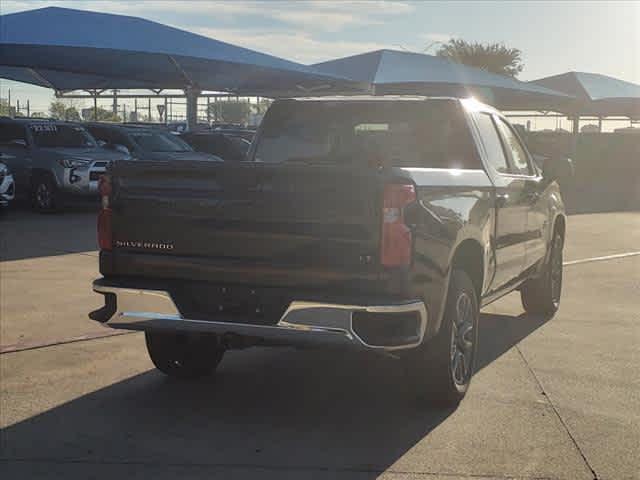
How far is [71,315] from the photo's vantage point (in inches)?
343

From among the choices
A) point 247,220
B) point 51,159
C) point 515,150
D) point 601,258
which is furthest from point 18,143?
point 247,220

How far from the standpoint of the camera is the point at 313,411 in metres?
5.90

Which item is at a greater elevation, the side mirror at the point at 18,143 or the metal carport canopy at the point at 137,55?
the metal carport canopy at the point at 137,55

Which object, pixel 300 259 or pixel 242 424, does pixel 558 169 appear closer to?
pixel 300 259

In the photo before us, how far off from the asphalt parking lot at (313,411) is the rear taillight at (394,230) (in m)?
1.03

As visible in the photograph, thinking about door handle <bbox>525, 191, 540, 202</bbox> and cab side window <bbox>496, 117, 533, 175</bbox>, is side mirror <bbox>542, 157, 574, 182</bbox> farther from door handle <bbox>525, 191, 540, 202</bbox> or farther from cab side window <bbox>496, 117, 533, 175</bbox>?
door handle <bbox>525, 191, 540, 202</bbox>

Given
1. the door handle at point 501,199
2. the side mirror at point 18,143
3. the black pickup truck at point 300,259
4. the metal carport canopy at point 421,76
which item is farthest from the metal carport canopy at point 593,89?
the black pickup truck at point 300,259

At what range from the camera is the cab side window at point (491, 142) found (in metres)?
6.96

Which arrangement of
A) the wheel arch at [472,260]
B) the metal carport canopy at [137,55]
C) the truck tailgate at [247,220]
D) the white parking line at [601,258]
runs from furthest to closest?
1. the metal carport canopy at [137,55]
2. the white parking line at [601,258]
3. the wheel arch at [472,260]
4. the truck tailgate at [247,220]

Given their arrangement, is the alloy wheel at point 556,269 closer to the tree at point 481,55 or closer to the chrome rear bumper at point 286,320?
the chrome rear bumper at point 286,320

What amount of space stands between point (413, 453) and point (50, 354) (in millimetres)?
3276

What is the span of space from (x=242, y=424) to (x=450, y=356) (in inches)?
49.8

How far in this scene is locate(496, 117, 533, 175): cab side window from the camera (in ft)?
25.1

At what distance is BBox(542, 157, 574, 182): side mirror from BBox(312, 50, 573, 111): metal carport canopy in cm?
2119
